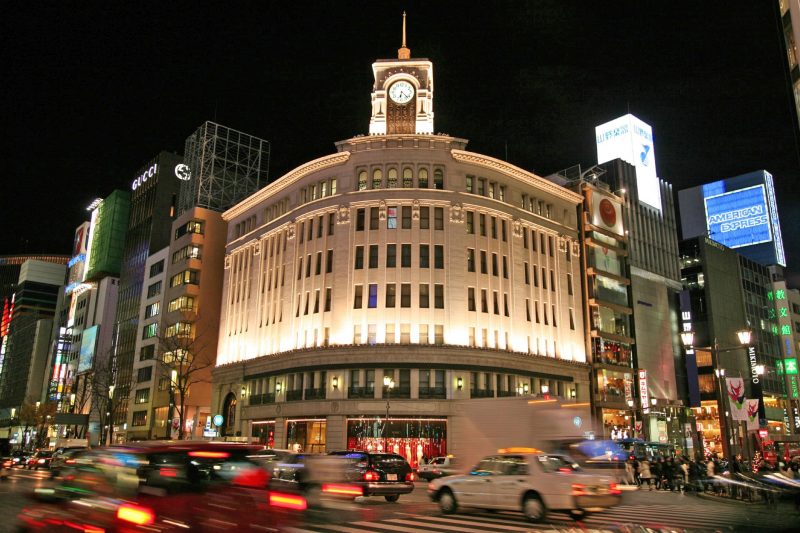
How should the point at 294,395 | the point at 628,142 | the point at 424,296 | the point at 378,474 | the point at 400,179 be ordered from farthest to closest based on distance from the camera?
1. the point at 628,142
2. the point at 400,179
3. the point at 294,395
4. the point at 424,296
5. the point at 378,474

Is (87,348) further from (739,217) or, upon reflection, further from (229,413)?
(739,217)

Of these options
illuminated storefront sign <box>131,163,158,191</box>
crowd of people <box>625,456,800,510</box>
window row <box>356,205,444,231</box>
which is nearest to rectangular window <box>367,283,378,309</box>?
window row <box>356,205,444,231</box>

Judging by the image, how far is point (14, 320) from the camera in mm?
150000

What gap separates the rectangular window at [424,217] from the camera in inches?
1993

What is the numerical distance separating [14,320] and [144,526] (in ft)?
560

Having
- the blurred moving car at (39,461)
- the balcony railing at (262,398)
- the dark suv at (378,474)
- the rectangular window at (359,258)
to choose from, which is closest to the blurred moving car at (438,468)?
the dark suv at (378,474)

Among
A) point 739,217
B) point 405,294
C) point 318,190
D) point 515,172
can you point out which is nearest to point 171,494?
point 405,294

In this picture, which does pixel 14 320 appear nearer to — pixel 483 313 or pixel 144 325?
pixel 144 325

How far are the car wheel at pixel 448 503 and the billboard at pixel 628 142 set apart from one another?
254ft

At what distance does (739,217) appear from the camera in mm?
127375

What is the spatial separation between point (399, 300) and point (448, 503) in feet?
104

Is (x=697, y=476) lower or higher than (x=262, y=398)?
lower

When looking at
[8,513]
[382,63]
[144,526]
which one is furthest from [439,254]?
[144,526]

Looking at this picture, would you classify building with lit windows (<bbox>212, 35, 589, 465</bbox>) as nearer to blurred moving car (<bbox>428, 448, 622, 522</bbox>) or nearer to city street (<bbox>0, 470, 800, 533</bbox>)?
city street (<bbox>0, 470, 800, 533</bbox>)
